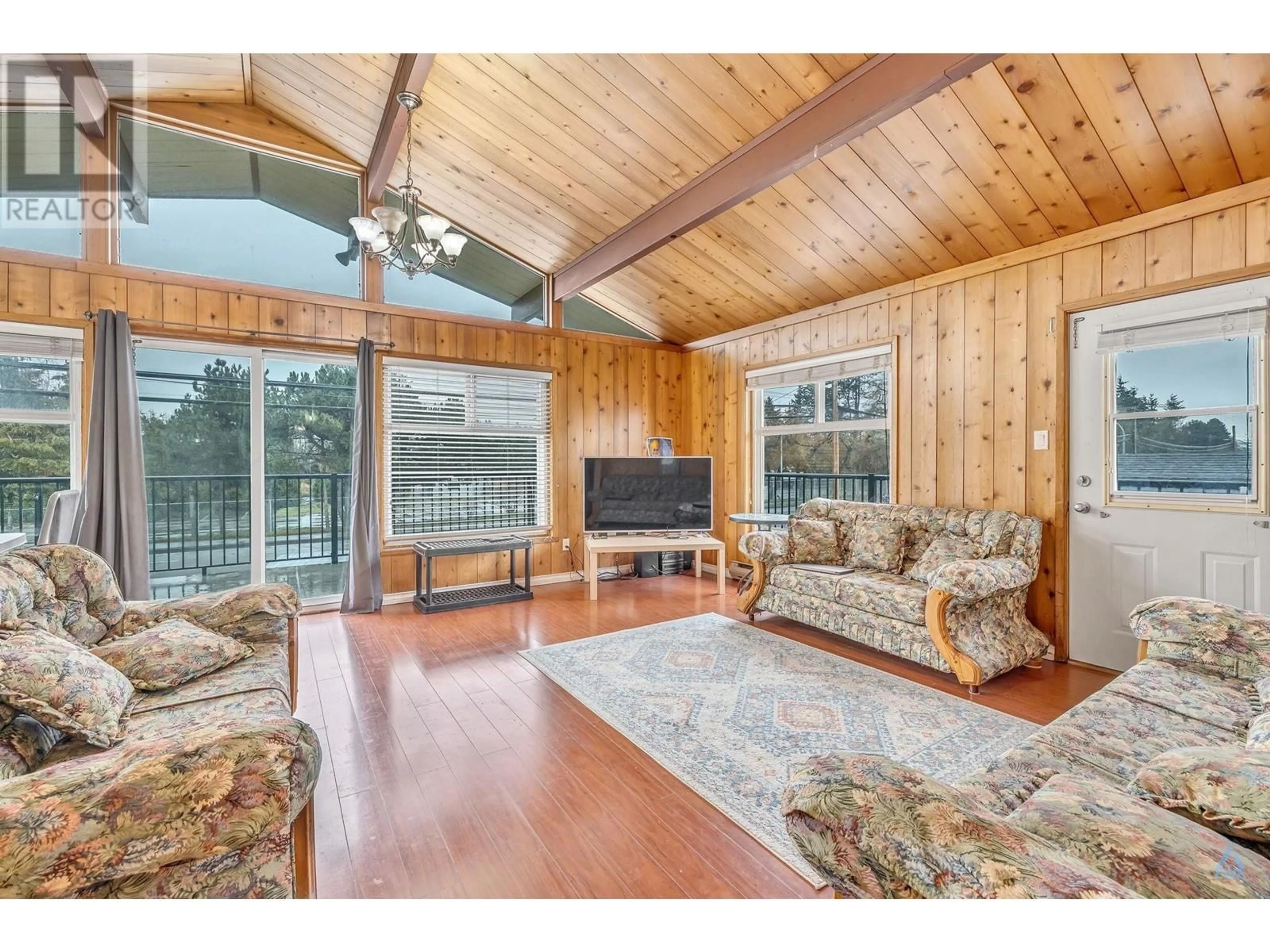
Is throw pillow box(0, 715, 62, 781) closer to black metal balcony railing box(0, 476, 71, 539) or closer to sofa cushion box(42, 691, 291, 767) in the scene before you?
sofa cushion box(42, 691, 291, 767)

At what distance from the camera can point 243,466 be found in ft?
13.8

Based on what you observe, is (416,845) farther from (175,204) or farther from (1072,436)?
(175,204)

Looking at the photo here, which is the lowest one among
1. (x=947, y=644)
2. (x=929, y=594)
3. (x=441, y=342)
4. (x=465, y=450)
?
(x=947, y=644)

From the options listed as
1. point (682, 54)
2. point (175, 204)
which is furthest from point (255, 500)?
point (682, 54)

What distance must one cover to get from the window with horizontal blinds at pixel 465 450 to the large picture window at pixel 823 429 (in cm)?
207

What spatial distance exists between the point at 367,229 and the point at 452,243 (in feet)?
1.36

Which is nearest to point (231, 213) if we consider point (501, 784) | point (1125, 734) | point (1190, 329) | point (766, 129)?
point (766, 129)

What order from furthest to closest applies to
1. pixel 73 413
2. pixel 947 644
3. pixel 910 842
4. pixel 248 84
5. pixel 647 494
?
pixel 647 494, pixel 248 84, pixel 73 413, pixel 947 644, pixel 910 842

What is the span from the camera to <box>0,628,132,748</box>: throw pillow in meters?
1.28

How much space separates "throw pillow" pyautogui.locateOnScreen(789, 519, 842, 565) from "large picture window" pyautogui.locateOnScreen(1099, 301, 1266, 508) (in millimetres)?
1561

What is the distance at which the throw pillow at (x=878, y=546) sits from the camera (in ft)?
12.3

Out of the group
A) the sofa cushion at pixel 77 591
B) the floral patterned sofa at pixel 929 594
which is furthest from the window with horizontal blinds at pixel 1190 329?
the sofa cushion at pixel 77 591

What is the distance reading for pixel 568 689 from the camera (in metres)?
2.89

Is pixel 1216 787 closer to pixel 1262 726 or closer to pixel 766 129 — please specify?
pixel 1262 726
